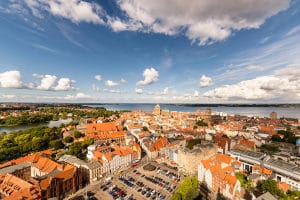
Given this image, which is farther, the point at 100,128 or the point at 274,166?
the point at 100,128

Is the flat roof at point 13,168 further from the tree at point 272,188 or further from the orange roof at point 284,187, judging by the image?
the orange roof at point 284,187

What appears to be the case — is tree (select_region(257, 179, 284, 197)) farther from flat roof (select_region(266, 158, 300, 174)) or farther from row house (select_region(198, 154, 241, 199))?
flat roof (select_region(266, 158, 300, 174))

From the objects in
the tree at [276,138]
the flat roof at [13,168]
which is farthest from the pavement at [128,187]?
the tree at [276,138]

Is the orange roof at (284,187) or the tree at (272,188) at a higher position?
the tree at (272,188)

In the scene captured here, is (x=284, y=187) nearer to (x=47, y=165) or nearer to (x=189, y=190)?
(x=189, y=190)

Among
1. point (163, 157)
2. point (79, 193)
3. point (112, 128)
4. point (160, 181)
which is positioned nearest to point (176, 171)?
point (160, 181)

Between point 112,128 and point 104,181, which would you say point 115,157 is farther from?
point 112,128

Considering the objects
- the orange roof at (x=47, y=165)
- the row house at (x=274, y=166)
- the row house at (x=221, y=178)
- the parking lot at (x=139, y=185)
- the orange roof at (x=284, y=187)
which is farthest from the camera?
the orange roof at (x=47, y=165)

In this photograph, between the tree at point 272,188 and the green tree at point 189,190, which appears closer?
the green tree at point 189,190

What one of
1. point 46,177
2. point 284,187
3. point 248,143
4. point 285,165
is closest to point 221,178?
point 284,187

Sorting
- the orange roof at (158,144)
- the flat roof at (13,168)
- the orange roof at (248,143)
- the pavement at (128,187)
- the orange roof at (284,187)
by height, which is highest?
the orange roof at (248,143)
